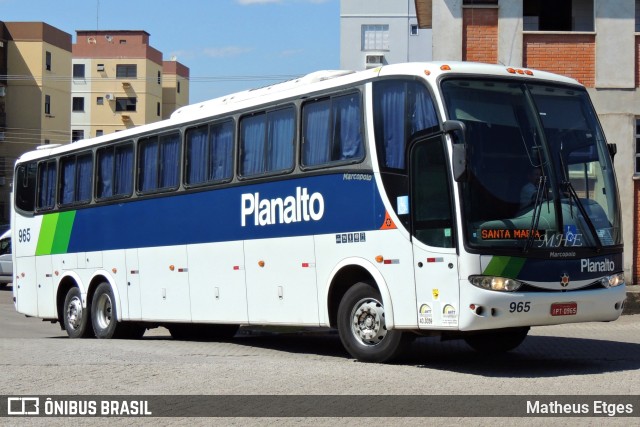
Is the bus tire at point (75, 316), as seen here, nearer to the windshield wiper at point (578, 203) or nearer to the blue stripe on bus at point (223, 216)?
the blue stripe on bus at point (223, 216)

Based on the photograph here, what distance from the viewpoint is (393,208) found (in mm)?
13180

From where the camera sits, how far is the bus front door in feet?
40.7

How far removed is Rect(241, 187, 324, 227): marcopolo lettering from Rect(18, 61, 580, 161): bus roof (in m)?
1.31

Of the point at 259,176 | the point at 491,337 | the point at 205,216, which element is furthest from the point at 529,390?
the point at 205,216

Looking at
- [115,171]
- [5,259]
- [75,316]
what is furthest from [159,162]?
[5,259]

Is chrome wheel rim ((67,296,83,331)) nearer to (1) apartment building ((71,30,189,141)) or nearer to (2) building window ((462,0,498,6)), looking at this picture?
(2) building window ((462,0,498,6))

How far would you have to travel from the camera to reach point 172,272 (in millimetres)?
18078

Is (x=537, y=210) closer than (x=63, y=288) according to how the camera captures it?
Yes

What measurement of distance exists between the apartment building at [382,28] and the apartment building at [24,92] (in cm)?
2096

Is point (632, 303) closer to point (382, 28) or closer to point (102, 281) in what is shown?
point (102, 281)

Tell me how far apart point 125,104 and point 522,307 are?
84.8m

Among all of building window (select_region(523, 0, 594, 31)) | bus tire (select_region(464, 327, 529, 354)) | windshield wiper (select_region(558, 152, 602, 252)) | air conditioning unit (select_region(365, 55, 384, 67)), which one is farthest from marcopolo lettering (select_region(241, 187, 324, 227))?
air conditioning unit (select_region(365, 55, 384, 67))

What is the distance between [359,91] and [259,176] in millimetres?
2366

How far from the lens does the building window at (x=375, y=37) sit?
76.1 metres
